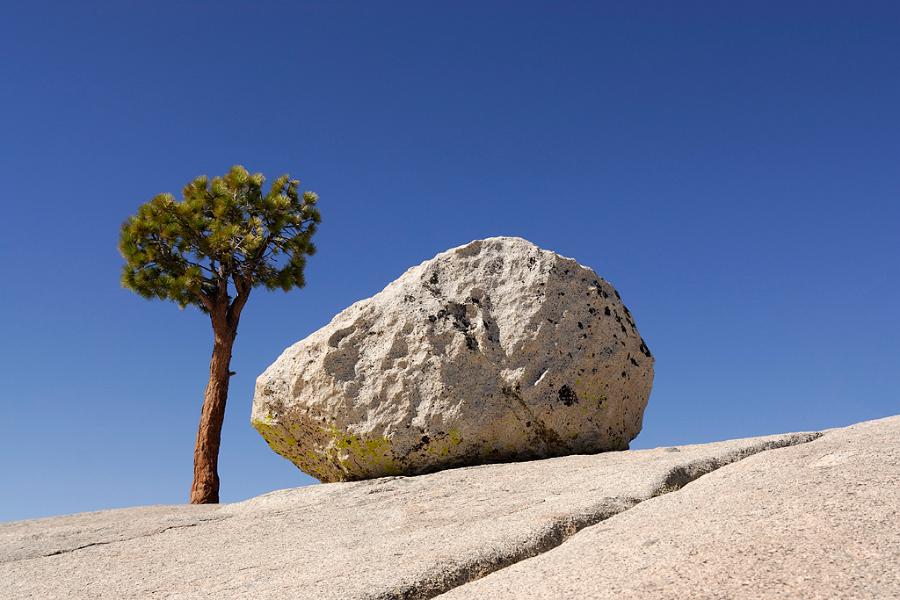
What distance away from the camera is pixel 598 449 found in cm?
1159

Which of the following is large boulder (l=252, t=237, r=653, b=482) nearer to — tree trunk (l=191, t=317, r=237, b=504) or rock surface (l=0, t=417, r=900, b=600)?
rock surface (l=0, t=417, r=900, b=600)

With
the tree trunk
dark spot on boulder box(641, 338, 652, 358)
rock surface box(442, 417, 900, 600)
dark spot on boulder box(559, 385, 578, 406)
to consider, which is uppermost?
the tree trunk

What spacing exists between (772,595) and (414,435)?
691 cm

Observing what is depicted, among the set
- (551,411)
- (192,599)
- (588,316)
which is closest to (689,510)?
(192,599)

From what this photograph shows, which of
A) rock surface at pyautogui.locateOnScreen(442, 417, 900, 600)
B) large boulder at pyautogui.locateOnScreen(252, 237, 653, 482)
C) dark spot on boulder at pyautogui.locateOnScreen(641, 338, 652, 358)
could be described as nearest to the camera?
rock surface at pyautogui.locateOnScreen(442, 417, 900, 600)

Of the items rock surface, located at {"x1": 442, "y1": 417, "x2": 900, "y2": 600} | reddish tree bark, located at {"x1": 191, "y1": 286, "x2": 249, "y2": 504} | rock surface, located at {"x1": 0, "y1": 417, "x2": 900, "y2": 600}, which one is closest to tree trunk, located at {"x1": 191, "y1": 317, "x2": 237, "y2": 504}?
reddish tree bark, located at {"x1": 191, "y1": 286, "x2": 249, "y2": 504}

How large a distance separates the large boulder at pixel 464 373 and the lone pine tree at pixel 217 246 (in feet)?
23.2

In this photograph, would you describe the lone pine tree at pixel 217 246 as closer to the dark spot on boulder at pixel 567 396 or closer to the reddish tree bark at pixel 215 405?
the reddish tree bark at pixel 215 405

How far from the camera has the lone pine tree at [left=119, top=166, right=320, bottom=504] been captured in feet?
61.0

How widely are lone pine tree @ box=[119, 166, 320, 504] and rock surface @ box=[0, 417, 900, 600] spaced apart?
8.64m

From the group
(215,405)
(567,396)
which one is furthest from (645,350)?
(215,405)

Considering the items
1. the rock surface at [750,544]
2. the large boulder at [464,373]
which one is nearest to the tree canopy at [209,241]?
the large boulder at [464,373]

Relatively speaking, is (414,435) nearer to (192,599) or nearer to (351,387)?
(351,387)

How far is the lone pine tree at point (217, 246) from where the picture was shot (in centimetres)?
1859
